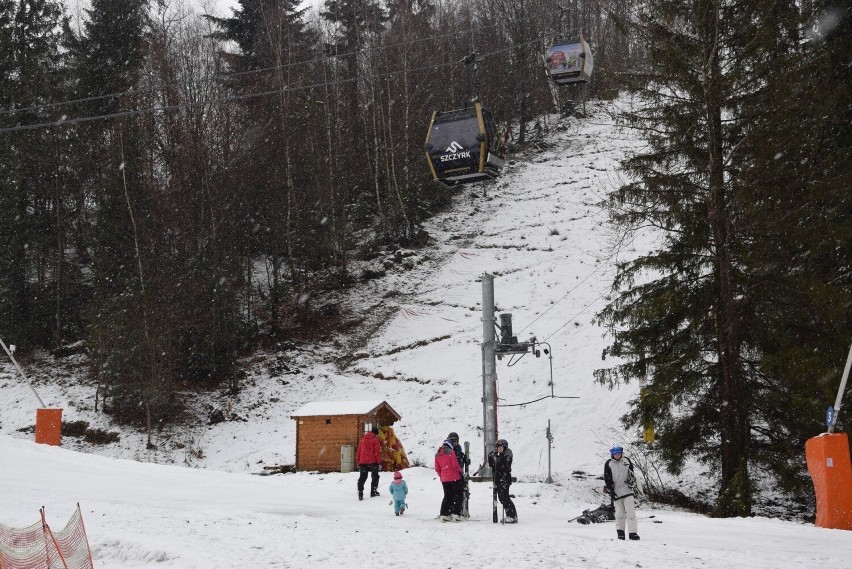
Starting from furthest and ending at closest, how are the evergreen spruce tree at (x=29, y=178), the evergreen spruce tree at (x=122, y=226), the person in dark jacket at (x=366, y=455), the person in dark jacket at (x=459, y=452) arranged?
the evergreen spruce tree at (x=29, y=178), the evergreen spruce tree at (x=122, y=226), the person in dark jacket at (x=366, y=455), the person in dark jacket at (x=459, y=452)

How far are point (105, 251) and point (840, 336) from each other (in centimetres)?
2955

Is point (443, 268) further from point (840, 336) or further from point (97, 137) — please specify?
point (840, 336)

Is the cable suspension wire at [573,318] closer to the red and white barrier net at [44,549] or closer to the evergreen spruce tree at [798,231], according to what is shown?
the evergreen spruce tree at [798,231]

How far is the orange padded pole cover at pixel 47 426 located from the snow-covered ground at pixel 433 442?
187 cm

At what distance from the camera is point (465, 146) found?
18719mm

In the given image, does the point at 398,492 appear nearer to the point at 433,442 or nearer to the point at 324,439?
the point at 324,439

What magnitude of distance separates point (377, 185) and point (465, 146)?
2448cm

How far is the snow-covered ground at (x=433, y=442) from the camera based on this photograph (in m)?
9.52

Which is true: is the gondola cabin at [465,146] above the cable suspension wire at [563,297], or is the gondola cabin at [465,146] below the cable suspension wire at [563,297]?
above

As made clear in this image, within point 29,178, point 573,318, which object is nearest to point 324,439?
point 573,318

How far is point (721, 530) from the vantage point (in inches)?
443

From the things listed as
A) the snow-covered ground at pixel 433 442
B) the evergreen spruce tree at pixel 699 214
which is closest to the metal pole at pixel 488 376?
the snow-covered ground at pixel 433 442

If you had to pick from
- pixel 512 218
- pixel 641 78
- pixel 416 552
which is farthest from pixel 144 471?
pixel 512 218

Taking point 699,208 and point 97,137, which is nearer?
point 699,208
